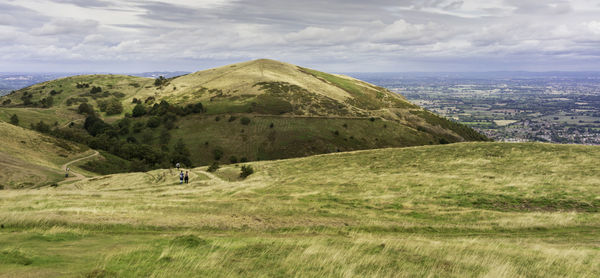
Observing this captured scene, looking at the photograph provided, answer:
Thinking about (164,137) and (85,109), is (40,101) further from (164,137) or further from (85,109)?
(164,137)

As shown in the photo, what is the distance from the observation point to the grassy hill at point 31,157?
43.8 meters

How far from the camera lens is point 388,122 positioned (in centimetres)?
12362

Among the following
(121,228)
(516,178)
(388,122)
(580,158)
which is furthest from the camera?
(388,122)

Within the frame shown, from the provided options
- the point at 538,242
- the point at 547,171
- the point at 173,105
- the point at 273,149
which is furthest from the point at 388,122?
the point at 538,242

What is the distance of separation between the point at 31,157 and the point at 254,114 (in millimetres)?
71187

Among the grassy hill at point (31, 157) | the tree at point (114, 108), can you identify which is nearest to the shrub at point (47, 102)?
the tree at point (114, 108)

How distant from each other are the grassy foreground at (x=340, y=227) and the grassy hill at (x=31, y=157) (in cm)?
1315

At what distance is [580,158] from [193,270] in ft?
145

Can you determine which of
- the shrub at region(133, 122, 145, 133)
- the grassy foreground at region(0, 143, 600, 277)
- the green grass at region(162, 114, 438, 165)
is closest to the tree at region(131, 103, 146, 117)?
the shrub at region(133, 122, 145, 133)

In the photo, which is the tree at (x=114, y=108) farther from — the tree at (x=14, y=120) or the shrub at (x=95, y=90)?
the shrub at (x=95, y=90)

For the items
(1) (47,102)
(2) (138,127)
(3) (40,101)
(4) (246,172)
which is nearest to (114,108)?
(2) (138,127)

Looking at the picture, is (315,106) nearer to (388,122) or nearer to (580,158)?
(388,122)

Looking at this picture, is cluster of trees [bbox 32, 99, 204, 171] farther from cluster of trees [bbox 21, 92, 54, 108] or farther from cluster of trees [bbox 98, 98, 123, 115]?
cluster of trees [bbox 21, 92, 54, 108]

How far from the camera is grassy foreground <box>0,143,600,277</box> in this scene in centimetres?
1038
